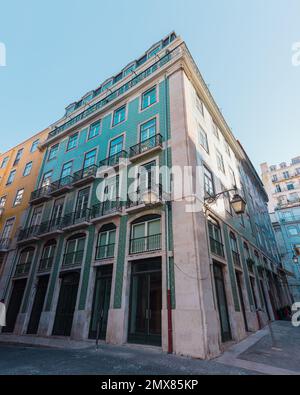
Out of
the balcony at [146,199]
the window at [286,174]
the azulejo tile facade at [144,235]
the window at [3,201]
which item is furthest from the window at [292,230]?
the window at [3,201]

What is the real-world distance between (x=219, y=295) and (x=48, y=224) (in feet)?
39.3

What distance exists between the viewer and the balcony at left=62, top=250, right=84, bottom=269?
1237cm

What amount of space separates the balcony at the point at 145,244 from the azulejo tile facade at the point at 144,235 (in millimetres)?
51

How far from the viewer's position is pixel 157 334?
8492 millimetres

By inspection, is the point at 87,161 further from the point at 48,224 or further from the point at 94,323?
the point at 94,323

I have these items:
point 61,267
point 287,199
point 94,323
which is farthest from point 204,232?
point 287,199

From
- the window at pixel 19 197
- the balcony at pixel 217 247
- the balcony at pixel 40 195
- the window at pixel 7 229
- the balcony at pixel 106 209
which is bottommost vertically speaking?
the balcony at pixel 217 247

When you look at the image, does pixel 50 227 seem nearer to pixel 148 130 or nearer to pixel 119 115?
pixel 148 130

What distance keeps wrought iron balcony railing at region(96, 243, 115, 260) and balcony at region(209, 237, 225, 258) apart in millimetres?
5043

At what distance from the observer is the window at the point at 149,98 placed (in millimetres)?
14630

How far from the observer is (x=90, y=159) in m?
16.3

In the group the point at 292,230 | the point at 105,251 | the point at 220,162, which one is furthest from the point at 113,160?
the point at 292,230

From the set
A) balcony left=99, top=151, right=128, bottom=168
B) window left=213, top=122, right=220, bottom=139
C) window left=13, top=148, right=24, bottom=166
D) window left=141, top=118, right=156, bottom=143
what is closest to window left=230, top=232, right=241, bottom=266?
window left=213, top=122, right=220, bottom=139

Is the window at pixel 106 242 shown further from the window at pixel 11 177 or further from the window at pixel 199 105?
the window at pixel 11 177
